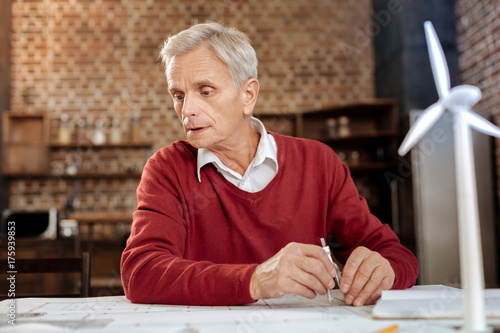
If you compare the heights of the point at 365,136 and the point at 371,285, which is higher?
the point at 365,136

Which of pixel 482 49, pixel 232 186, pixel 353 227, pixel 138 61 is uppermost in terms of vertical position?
pixel 138 61

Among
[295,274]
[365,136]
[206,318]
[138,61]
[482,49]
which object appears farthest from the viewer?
[138,61]

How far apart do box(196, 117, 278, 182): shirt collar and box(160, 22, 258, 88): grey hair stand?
0.64 feet

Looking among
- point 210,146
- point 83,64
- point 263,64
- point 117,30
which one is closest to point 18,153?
point 83,64

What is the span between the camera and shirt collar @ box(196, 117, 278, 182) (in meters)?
1.42

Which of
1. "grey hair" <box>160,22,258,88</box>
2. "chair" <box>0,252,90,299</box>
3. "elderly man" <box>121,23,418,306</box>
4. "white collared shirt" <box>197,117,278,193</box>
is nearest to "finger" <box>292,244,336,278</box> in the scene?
"elderly man" <box>121,23,418,306</box>

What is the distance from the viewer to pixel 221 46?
1.38m

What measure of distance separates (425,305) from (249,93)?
889 millimetres

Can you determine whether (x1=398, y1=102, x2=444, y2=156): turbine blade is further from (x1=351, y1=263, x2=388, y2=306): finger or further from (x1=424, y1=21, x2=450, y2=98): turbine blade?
(x1=351, y1=263, x2=388, y2=306): finger

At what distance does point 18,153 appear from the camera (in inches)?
208

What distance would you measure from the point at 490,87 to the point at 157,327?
13.3ft

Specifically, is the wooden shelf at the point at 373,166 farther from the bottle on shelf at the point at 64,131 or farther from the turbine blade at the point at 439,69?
Result: the turbine blade at the point at 439,69

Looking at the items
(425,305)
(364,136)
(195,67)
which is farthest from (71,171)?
(425,305)

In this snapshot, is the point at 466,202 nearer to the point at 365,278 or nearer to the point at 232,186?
the point at 365,278
